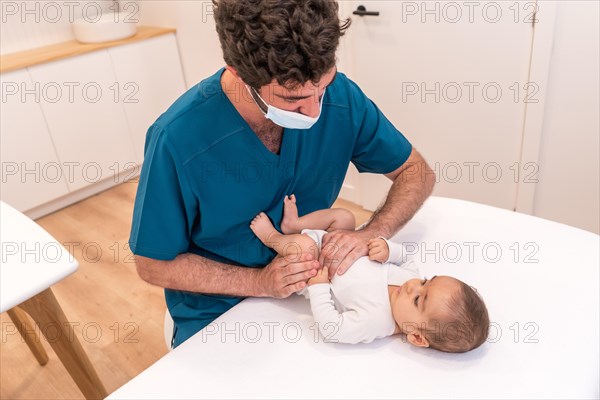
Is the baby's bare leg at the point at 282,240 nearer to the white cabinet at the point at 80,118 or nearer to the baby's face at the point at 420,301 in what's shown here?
the baby's face at the point at 420,301

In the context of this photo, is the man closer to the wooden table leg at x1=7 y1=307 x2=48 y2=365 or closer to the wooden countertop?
the wooden table leg at x1=7 y1=307 x2=48 y2=365

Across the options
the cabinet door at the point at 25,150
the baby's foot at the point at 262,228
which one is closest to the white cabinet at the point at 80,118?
the cabinet door at the point at 25,150

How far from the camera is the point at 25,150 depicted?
288cm

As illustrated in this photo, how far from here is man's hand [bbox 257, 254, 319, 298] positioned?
103 cm

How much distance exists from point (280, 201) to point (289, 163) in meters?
0.10

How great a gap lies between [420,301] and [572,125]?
137 cm

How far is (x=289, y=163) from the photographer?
115 centimetres

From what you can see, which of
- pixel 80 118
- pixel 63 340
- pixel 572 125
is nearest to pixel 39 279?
pixel 63 340

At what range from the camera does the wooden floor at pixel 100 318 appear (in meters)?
1.88

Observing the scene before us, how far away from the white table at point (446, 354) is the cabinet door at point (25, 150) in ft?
7.76

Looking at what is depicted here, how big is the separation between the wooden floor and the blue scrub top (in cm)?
89

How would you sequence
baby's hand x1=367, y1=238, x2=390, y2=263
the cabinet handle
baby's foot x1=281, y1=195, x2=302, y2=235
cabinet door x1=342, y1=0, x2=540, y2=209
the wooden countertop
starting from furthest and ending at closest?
the wooden countertop < the cabinet handle < cabinet door x1=342, y1=0, x2=540, y2=209 < baby's foot x1=281, y1=195, x2=302, y2=235 < baby's hand x1=367, y1=238, x2=390, y2=263

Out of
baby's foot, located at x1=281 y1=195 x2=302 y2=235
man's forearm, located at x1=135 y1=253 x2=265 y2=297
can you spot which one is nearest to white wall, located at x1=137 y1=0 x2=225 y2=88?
baby's foot, located at x1=281 y1=195 x2=302 y2=235

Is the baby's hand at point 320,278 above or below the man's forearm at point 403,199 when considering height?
below
